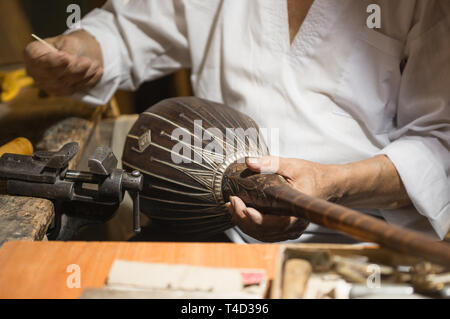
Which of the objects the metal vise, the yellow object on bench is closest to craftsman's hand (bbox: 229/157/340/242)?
the metal vise

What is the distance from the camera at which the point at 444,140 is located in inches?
43.1

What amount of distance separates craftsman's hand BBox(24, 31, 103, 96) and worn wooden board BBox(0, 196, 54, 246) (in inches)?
18.2

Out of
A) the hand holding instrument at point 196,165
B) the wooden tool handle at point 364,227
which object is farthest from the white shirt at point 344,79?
the wooden tool handle at point 364,227

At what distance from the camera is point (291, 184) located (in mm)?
973

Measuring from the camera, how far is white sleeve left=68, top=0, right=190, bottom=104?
1438 millimetres

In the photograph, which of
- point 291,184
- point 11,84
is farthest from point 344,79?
point 11,84

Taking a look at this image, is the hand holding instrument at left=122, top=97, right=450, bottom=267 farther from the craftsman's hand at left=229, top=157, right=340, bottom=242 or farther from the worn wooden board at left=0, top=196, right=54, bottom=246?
the worn wooden board at left=0, top=196, right=54, bottom=246

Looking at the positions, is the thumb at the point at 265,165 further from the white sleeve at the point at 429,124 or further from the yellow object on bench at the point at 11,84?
the yellow object on bench at the point at 11,84

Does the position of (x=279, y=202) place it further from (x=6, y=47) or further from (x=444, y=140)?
(x=6, y=47)

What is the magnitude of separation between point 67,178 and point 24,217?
0.12m

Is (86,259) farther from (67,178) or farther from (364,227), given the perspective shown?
(364,227)

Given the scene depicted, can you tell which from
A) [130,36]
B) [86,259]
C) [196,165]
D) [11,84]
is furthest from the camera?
[11,84]

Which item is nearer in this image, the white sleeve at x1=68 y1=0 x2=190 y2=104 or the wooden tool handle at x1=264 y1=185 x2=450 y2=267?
the wooden tool handle at x1=264 y1=185 x2=450 y2=267
